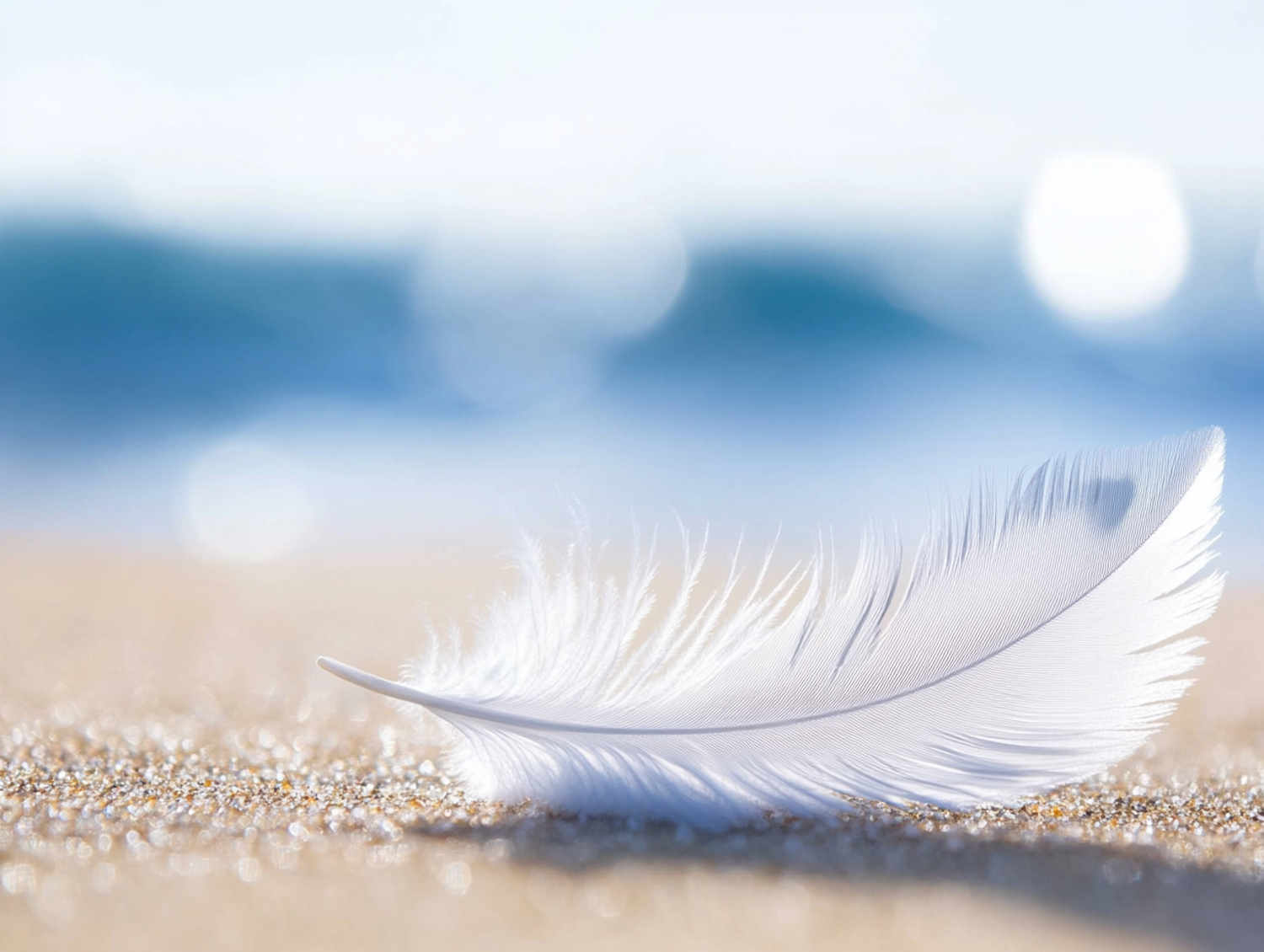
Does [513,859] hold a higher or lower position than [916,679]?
lower

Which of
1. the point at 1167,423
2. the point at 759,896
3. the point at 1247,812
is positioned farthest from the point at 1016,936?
the point at 1167,423

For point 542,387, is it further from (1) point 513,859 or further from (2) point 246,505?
(1) point 513,859

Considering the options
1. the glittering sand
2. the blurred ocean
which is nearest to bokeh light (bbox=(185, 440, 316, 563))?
the blurred ocean

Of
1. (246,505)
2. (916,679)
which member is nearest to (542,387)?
(246,505)

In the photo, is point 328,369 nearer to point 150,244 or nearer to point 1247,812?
point 150,244

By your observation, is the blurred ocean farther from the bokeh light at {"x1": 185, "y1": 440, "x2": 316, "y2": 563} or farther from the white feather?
the white feather

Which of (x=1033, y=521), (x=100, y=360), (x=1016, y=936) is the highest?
(x=1033, y=521)
